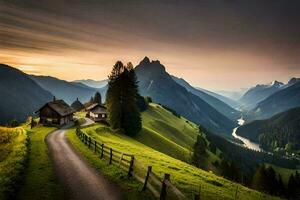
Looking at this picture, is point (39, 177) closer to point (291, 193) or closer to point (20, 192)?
point (20, 192)

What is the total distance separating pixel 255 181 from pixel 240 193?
77.3m

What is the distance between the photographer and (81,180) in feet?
83.1

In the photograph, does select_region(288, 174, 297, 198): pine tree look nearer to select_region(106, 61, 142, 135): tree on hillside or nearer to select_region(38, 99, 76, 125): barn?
select_region(106, 61, 142, 135): tree on hillside

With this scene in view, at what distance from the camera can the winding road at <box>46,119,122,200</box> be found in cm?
2133

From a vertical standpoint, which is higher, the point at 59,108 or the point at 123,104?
the point at 123,104

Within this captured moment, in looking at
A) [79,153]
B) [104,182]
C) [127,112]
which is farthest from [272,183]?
[104,182]

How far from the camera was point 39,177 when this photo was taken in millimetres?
25844

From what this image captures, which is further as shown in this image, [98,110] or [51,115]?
[98,110]

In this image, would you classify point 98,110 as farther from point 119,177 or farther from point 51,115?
point 119,177

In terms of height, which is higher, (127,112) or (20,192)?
(127,112)

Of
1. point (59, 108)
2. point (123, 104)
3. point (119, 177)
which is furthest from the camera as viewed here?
point (59, 108)

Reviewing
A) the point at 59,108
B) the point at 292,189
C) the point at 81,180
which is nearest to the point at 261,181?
the point at 292,189

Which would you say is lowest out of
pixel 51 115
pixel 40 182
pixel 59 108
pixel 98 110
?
pixel 40 182

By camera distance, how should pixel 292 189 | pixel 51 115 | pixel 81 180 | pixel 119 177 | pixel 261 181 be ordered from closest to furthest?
pixel 81 180, pixel 119 177, pixel 51 115, pixel 261 181, pixel 292 189
